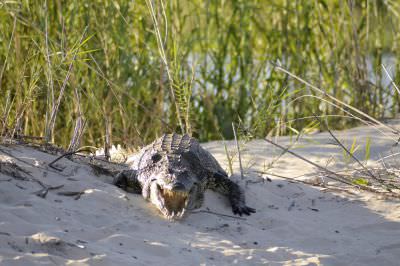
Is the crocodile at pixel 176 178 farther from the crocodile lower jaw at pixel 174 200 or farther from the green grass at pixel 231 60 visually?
the green grass at pixel 231 60

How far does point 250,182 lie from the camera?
172 inches

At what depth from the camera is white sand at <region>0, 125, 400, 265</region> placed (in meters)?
2.91

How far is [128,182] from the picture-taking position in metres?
4.00

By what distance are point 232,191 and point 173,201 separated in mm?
528

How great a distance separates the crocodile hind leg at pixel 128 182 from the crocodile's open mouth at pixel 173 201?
33 centimetres

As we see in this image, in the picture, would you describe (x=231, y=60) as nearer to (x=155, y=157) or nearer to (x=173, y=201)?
(x=155, y=157)

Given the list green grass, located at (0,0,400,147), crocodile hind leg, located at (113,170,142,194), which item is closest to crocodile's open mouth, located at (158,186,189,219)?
crocodile hind leg, located at (113,170,142,194)

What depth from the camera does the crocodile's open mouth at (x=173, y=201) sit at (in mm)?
3580

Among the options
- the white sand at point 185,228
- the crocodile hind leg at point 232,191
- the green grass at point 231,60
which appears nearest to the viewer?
the white sand at point 185,228

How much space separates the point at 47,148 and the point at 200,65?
298cm

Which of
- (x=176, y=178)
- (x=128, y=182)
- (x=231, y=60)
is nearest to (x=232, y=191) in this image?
(x=176, y=178)

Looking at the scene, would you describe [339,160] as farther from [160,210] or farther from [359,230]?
[160,210]

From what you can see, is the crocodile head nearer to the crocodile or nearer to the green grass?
the crocodile

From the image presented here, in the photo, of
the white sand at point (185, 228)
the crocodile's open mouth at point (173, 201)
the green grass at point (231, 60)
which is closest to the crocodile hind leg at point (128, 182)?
the white sand at point (185, 228)
